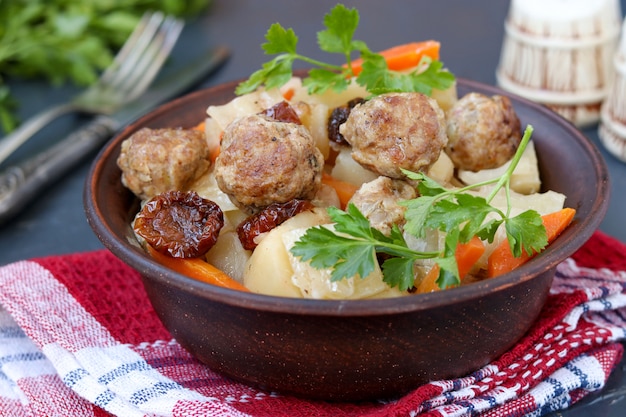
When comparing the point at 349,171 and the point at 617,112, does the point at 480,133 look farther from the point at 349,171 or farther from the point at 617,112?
the point at 617,112

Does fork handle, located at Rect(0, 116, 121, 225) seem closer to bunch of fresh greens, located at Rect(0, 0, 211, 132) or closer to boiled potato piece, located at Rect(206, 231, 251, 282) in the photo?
bunch of fresh greens, located at Rect(0, 0, 211, 132)

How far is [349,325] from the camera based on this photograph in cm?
197

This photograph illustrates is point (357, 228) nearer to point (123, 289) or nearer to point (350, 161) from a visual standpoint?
point (350, 161)

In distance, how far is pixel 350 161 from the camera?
8.12ft

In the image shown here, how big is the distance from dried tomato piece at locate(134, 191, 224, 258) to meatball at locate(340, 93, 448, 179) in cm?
47

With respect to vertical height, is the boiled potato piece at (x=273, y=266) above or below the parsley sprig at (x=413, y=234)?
below

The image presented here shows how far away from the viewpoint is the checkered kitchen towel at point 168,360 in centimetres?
217

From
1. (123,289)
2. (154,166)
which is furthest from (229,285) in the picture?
(123,289)

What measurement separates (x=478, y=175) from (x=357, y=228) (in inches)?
29.7

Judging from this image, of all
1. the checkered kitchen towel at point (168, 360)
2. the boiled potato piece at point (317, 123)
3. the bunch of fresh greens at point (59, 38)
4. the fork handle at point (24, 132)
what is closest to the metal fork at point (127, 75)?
the fork handle at point (24, 132)

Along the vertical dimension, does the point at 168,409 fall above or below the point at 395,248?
below

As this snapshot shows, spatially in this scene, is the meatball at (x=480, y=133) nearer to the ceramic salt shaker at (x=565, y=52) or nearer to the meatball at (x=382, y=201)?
the meatball at (x=382, y=201)

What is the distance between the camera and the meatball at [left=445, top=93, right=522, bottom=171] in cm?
254

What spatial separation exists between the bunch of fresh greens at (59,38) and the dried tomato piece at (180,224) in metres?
2.57
